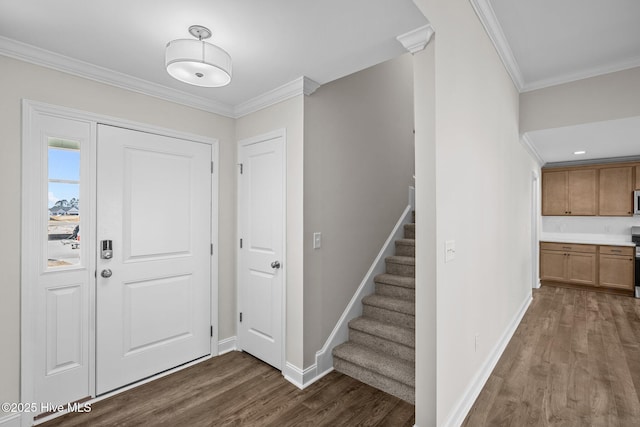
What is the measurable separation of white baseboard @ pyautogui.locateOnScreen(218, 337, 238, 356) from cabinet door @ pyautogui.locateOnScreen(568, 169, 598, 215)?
6.21 metres

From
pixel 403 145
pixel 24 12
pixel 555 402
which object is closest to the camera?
pixel 24 12

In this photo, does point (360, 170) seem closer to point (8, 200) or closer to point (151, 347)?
point (151, 347)

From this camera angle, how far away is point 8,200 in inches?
75.6

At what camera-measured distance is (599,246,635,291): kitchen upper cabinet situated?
16.4ft

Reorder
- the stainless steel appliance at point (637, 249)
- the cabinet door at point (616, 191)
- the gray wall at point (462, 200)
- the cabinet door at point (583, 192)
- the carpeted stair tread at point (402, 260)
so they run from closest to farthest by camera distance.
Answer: the gray wall at point (462, 200) → the carpeted stair tread at point (402, 260) → the stainless steel appliance at point (637, 249) → the cabinet door at point (616, 191) → the cabinet door at point (583, 192)

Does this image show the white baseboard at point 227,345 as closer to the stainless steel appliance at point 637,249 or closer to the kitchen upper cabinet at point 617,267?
the kitchen upper cabinet at point 617,267

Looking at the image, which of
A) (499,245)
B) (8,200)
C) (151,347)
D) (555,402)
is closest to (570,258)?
(499,245)

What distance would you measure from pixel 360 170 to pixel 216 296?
187 centimetres

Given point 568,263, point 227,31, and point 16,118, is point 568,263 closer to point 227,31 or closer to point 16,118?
point 227,31

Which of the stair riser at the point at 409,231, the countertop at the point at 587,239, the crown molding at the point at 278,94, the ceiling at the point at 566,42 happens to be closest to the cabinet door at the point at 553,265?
the countertop at the point at 587,239

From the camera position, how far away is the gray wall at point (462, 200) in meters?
1.75

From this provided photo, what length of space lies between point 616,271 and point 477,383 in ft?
15.1

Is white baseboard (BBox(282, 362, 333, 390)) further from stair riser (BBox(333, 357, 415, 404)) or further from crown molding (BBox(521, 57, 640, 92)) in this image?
crown molding (BBox(521, 57, 640, 92))

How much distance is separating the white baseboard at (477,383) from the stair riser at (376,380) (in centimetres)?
33
